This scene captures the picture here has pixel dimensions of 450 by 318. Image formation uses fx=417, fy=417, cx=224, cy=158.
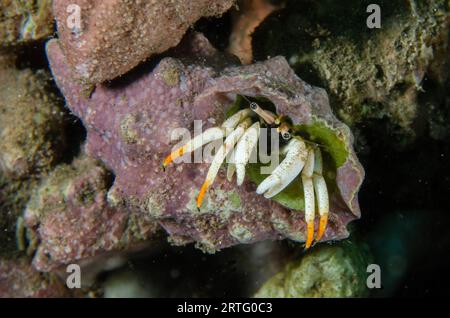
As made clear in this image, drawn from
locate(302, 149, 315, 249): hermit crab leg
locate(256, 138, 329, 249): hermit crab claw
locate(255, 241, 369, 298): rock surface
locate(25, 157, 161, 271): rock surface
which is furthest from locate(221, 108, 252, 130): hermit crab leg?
locate(255, 241, 369, 298): rock surface

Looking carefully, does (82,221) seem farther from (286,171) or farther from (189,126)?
(286,171)

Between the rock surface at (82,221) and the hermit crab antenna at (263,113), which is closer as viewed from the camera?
the hermit crab antenna at (263,113)

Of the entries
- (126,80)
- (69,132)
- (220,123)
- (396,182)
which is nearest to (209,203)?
(220,123)

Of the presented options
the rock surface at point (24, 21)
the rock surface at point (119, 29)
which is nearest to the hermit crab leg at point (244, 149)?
the rock surface at point (119, 29)

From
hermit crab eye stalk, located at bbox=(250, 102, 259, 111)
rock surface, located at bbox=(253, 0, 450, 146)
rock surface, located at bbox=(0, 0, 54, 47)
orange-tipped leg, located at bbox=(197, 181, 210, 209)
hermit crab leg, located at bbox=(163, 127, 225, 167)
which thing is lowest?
orange-tipped leg, located at bbox=(197, 181, 210, 209)

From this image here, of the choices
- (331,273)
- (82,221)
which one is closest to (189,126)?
(82,221)

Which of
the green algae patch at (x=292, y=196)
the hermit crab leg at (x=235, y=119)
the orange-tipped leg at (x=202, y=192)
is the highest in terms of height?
the hermit crab leg at (x=235, y=119)

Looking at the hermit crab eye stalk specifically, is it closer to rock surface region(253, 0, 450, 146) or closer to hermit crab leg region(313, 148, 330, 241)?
hermit crab leg region(313, 148, 330, 241)

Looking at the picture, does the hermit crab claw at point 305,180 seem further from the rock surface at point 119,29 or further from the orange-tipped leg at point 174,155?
the rock surface at point 119,29
